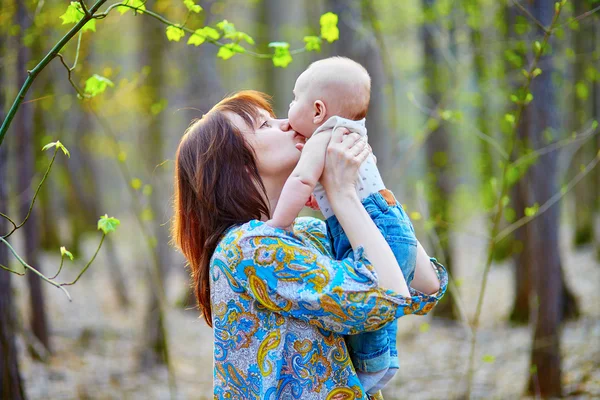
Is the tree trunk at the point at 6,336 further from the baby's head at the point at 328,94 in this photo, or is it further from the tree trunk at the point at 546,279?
the tree trunk at the point at 546,279

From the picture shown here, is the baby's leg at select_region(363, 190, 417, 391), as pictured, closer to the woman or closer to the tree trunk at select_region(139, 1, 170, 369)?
the woman

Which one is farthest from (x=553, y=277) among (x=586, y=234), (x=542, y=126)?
(x=586, y=234)

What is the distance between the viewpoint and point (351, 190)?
1.69m

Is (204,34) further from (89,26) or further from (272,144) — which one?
(272,144)

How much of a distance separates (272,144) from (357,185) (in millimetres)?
280

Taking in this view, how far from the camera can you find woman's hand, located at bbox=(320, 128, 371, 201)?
169 cm

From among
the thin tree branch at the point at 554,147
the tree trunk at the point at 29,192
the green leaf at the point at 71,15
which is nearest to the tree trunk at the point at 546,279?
the thin tree branch at the point at 554,147

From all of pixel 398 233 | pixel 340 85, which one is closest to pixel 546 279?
pixel 398 233

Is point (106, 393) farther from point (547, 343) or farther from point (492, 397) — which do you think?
point (547, 343)

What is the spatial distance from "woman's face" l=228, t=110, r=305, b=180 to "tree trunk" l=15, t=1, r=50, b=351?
3.35 metres

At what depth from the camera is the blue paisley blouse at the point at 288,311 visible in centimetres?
157

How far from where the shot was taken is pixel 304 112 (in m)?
1.82

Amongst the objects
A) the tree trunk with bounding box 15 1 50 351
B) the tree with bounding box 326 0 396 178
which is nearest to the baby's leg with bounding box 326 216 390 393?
the tree with bounding box 326 0 396 178

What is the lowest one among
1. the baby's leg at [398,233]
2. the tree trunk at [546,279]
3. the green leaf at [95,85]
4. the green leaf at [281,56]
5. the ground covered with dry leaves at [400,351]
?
the ground covered with dry leaves at [400,351]
